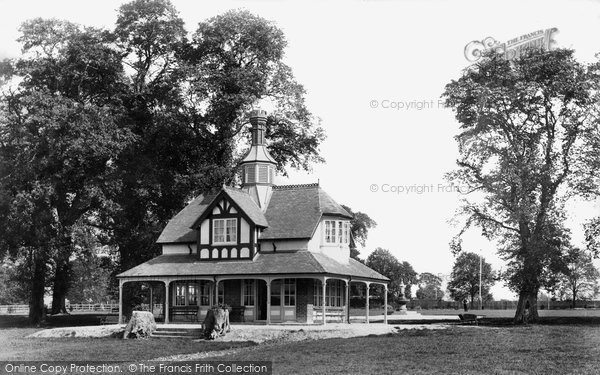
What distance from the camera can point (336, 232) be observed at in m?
39.0

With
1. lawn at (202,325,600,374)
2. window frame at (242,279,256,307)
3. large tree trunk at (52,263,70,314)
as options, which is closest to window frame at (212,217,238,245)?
window frame at (242,279,256,307)

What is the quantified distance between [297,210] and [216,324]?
12019 mm

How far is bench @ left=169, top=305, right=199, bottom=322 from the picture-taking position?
38094 mm

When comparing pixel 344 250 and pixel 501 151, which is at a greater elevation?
pixel 501 151

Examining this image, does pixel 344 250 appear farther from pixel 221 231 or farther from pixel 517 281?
pixel 517 281

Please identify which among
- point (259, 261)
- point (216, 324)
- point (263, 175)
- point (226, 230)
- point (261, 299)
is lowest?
point (216, 324)

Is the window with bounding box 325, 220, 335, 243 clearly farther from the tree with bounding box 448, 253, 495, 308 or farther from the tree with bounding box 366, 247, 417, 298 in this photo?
the tree with bounding box 448, 253, 495, 308

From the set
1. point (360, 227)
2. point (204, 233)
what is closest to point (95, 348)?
point (204, 233)

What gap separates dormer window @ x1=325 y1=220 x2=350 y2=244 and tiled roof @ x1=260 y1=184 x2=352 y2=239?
0.57 meters

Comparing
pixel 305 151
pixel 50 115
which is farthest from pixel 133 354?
pixel 305 151

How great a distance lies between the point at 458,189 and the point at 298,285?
40.3 feet

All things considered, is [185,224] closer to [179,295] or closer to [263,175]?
[179,295]

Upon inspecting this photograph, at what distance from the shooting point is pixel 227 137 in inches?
1827

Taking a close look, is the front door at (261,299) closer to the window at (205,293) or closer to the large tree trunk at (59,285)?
the window at (205,293)
